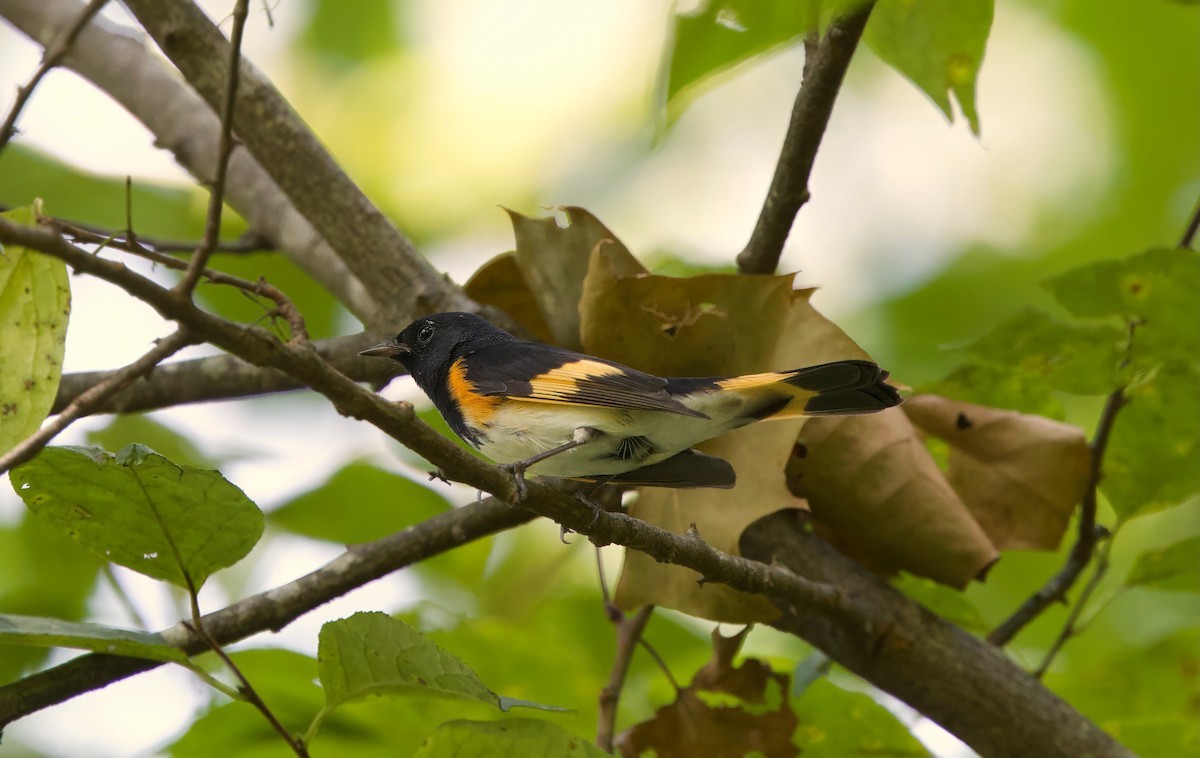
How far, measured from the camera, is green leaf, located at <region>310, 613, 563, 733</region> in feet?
5.63

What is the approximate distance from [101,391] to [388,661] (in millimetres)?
649

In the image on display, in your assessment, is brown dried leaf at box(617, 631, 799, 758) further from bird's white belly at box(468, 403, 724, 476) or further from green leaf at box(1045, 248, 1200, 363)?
green leaf at box(1045, 248, 1200, 363)

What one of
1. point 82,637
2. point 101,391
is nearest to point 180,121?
point 82,637

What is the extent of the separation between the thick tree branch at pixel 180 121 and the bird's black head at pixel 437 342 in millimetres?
314

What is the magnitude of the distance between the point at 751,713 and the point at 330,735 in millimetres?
973

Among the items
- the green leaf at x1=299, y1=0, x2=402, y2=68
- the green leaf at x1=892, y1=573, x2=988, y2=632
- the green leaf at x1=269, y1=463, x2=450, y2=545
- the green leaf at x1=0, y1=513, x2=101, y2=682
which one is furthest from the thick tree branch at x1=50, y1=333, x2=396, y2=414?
the green leaf at x1=299, y1=0, x2=402, y2=68

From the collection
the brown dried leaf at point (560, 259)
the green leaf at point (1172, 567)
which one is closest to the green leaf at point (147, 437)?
the brown dried leaf at point (560, 259)

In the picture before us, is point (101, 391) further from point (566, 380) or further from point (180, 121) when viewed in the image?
point (180, 121)

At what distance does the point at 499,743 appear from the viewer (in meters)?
1.73

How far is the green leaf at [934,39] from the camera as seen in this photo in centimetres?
150

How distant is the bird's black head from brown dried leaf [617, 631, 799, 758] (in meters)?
0.91

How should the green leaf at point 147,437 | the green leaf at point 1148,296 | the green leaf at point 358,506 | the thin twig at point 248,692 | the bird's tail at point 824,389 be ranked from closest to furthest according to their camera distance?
the thin twig at point 248,692 → the bird's tail at point 824,389 → the green leaf at point 1148,296 → the green leaf at point 358,506 → the green leaf at point 147,437

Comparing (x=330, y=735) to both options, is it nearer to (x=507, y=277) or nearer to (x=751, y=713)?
(x=751, y=713)

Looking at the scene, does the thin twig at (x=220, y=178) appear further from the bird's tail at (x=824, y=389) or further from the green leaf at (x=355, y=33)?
the green leaf at (x=355, y=33)
